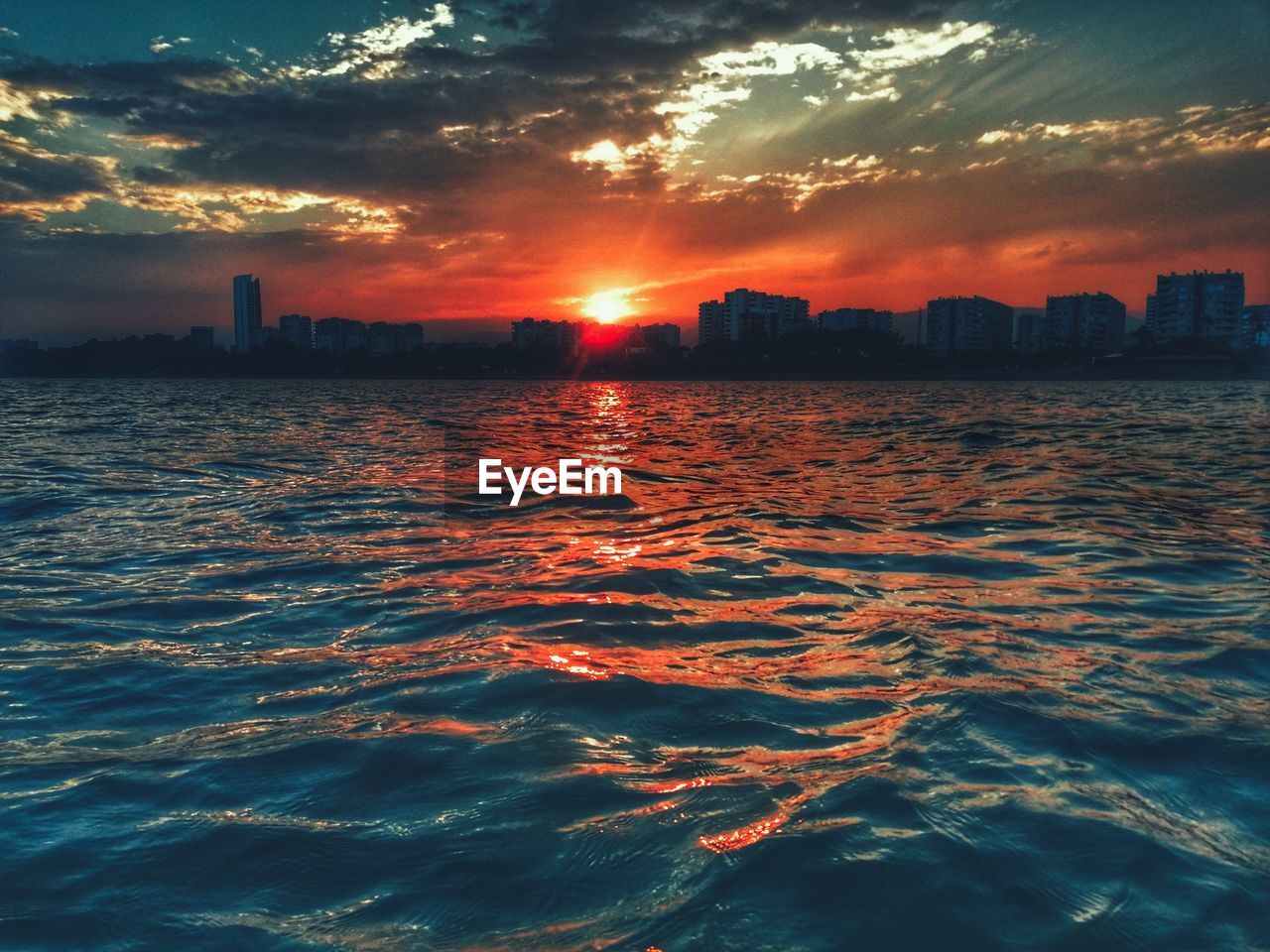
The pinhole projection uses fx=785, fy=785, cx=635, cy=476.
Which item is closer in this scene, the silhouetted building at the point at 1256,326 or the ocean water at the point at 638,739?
the ocean water at the point at 638,739

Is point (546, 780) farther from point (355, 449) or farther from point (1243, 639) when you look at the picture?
point (355, 449)

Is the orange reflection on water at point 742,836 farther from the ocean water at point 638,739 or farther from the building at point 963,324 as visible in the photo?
the building at point 963,324

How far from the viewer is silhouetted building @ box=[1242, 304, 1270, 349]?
166 meters

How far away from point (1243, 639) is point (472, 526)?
8.00 meters

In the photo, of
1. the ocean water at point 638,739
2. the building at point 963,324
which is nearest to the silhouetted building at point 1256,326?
the building at point 963,324

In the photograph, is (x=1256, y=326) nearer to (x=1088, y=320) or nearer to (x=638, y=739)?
(x=1088, y=320)

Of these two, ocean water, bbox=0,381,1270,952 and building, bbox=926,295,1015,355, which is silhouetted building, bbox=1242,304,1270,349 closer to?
building, bbox=926,295,1015,355

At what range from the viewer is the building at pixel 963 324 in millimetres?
189125

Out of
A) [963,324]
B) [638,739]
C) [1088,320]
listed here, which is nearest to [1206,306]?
[1088,320]

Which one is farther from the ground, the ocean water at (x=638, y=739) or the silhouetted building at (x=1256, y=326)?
the silhouetted building at (x=1256, y=326)

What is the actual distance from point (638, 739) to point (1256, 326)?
757ft

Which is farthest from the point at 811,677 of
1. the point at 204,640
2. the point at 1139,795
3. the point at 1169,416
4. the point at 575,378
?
the point at 575,378

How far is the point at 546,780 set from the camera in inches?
132

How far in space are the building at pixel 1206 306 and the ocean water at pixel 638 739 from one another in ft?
626
